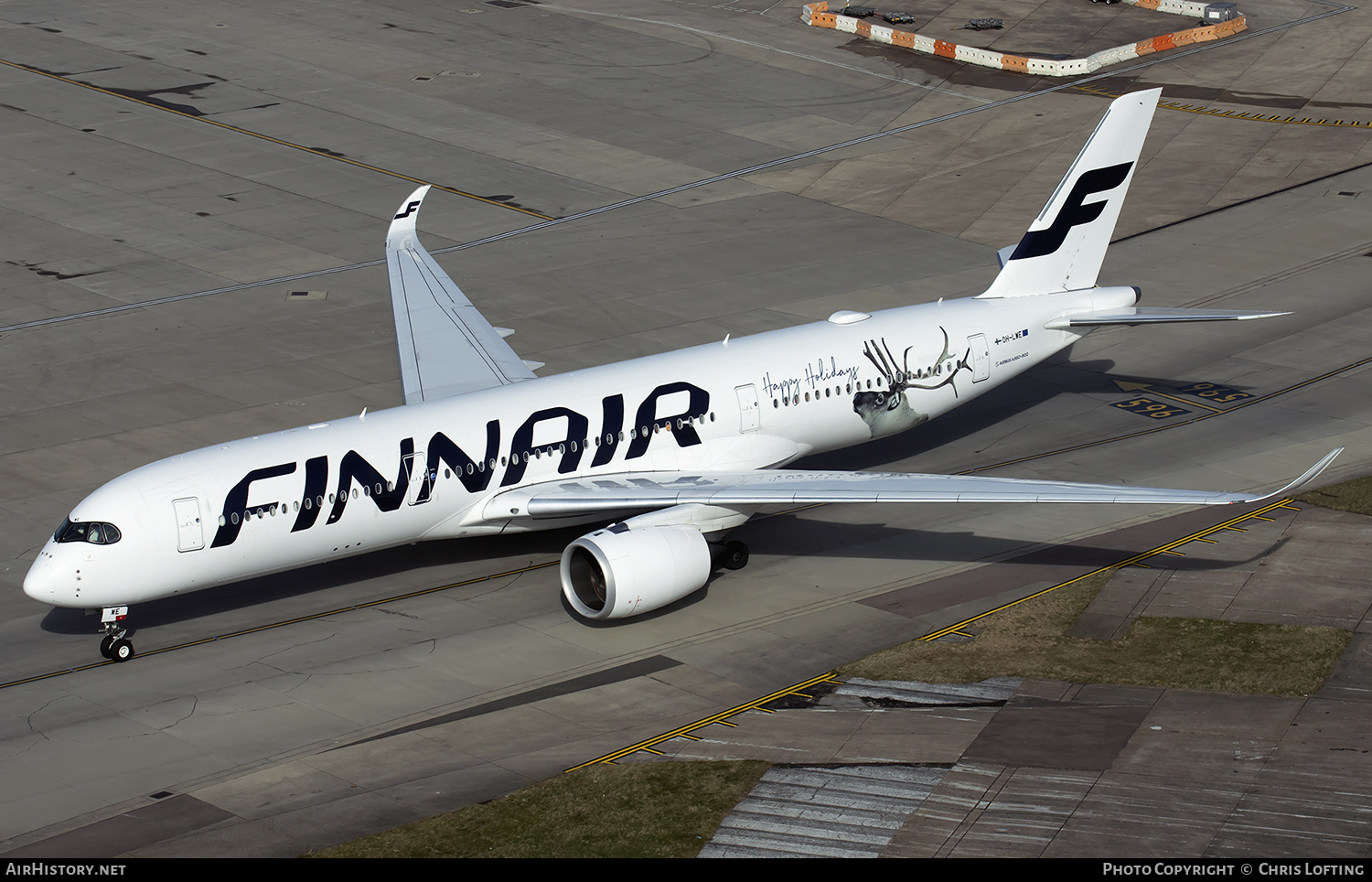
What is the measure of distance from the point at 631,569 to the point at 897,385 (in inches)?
439

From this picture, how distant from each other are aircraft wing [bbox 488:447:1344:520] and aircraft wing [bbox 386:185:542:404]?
6.27 meters

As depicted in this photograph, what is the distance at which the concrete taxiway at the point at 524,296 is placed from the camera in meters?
32.5

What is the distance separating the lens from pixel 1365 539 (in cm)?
3994

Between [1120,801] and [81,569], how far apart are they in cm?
2226

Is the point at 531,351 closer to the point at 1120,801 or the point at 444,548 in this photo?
the point at 444,548

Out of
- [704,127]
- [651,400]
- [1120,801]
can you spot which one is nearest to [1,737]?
[651,400]

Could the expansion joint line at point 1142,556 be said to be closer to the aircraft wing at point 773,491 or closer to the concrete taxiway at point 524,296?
the concrete taxiway at point 524,296

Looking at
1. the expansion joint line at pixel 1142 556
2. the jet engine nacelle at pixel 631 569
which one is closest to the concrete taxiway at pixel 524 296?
the expansion joint line at pixel 1142 556

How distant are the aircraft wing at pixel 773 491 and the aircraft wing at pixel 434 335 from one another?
6.27 meters

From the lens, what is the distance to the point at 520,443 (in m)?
37.8

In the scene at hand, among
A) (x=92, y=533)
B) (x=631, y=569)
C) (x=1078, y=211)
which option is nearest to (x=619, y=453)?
(x=631, y=569)

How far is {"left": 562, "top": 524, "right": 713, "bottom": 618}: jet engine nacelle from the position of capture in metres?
34.9

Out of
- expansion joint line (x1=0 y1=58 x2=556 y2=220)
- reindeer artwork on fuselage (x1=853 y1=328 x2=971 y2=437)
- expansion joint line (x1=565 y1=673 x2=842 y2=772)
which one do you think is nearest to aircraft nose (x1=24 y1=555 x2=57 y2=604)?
expansion joint line (x1=565 y1=673 x2=842 y2=772)

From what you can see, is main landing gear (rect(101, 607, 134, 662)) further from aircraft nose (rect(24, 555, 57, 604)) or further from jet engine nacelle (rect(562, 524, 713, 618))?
jet engine nacelle (rect(562, 524, 713, 618))
